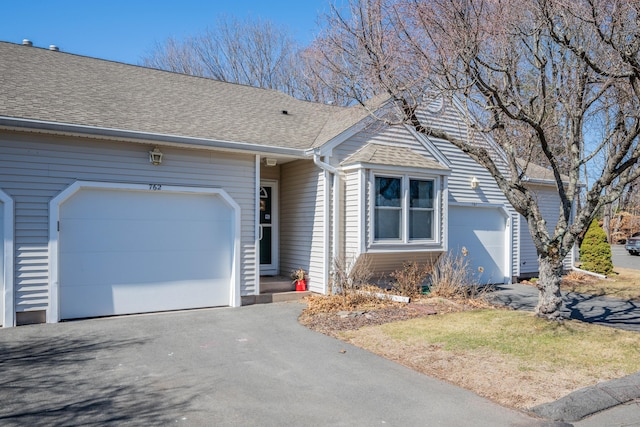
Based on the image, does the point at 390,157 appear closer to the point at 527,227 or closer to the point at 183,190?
the point at 183,190

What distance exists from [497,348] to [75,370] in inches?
207

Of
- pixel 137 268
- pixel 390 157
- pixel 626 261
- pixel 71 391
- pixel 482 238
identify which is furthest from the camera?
pixel 626 261

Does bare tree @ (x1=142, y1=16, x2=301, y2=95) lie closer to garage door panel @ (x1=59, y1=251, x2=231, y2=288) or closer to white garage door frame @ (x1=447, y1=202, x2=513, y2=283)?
white garage door frame @ (x1=447, y1=202, x2=513, y2=283)

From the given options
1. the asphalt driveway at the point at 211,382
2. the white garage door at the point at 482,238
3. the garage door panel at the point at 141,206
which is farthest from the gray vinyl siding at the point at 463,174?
the asphalt driveway at the point at 211,382

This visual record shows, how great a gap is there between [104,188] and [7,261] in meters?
1.82

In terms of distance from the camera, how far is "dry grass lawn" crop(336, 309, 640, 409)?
5.22 m

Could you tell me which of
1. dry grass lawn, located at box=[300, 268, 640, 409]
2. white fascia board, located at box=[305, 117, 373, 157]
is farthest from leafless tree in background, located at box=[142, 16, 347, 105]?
dry grass lawn, located at box=[300, 268, 640, 409]

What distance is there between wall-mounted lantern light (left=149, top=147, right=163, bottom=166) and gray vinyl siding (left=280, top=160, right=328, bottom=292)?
3.37 metres

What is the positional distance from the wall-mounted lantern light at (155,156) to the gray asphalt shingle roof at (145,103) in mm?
359

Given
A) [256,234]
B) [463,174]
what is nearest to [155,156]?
[256,234]

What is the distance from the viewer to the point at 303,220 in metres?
10.9

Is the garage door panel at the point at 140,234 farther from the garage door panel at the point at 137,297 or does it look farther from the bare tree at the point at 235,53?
the bare tree at the point at 235,53

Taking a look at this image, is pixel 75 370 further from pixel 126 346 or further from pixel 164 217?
pixel 164 217

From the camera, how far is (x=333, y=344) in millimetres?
6922
